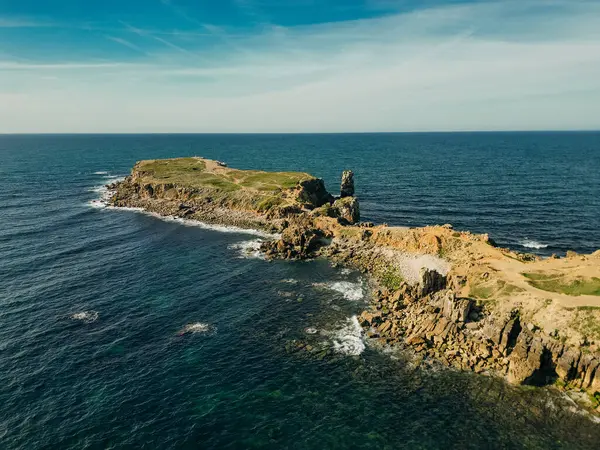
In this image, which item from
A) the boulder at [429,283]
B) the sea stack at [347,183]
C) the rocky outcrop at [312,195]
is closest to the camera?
the boulder at [429,283]

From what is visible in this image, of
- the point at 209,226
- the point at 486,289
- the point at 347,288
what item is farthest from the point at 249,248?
the point at 486,289

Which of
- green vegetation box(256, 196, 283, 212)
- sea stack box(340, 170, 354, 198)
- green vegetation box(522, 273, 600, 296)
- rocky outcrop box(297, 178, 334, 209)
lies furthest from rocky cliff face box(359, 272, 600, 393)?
sea stack box(340, 170, 354, 198)

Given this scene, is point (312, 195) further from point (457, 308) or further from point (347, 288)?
point (457, 308)

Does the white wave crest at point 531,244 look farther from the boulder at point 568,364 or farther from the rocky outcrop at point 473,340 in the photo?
the boulder at point 568,364

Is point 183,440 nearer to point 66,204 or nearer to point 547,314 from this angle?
point 547,314

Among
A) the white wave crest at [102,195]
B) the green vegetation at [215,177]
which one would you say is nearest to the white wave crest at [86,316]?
the green vegetation at [215,177]

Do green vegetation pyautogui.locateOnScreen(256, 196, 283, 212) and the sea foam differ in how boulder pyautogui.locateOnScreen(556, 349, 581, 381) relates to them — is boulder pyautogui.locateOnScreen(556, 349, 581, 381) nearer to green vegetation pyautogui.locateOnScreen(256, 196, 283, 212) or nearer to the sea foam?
the sea foam

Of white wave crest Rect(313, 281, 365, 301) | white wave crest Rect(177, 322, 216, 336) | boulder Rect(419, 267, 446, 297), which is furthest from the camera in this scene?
white wave crest Rect(313, 281, 365, 301)
